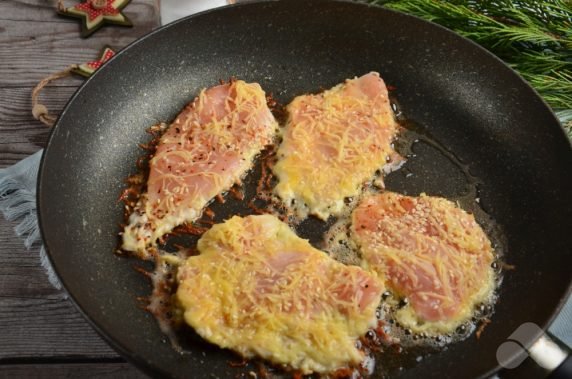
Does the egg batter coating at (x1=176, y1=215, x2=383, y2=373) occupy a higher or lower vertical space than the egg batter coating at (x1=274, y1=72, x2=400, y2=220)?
lower

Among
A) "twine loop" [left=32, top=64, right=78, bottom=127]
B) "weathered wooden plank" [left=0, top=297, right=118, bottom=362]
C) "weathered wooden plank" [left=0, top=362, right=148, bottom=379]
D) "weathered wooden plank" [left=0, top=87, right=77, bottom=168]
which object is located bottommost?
"weathered wooden plank" [left=0, top=362, right=148, bottom=379]

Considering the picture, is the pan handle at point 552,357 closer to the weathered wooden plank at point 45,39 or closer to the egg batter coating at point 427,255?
the egg batter coating at point 427,255

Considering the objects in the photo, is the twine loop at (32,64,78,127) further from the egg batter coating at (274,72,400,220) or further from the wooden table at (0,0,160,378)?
the egg batter coating at (274,72,400,220)

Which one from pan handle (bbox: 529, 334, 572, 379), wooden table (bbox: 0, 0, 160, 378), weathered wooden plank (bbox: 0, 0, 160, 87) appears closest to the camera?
pan handle (bbox: 529, 334, 572, 379)

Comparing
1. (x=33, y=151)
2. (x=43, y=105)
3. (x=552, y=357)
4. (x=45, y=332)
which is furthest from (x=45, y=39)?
(x=552, y=357)

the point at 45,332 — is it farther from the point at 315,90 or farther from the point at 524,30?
the point at 524,30

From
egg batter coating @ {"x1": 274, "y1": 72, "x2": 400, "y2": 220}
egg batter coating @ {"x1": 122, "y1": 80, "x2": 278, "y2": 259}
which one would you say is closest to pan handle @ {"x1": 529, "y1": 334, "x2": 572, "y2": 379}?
egg batter coating @ {"x1": 274, "y1": 72, "x2": 400, "y2": 220}

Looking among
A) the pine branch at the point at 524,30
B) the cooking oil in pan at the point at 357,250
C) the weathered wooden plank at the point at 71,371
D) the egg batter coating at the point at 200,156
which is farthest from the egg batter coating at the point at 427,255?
the weathered wooden plank at the point at 71,371
